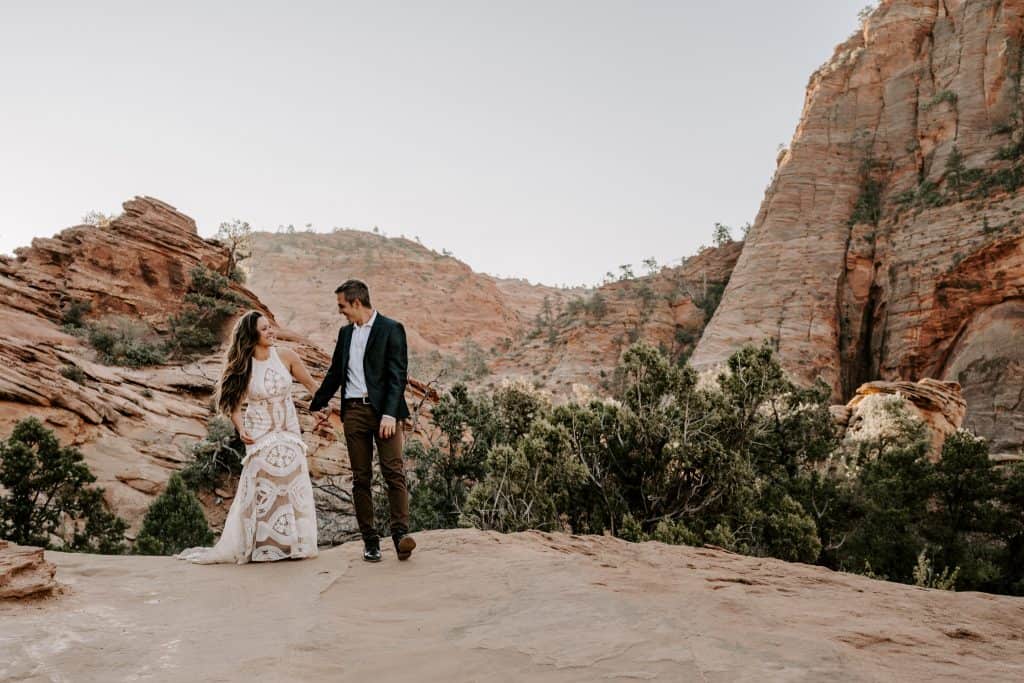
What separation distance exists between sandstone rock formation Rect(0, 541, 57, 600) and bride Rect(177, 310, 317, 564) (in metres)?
1.19

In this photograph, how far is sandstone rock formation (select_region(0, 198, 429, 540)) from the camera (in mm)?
13211

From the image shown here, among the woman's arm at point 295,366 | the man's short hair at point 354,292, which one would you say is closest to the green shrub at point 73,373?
the woman's arm at point 295,366

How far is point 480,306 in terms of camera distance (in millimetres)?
65500

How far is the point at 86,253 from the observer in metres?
21.8

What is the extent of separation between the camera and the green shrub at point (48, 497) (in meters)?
9.64

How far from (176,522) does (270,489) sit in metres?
6.92

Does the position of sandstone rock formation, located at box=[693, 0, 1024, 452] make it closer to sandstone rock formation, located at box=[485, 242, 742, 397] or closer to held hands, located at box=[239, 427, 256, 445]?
sandstone rock formation, located at box=[485, 242, 742, 397]

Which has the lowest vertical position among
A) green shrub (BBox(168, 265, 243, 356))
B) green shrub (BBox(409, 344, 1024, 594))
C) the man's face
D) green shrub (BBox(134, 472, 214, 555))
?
green shrub (BBox(134, 472, 214, 555))

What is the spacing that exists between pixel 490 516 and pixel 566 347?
1277 inches

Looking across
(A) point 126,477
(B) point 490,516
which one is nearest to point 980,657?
(B) point 490,516

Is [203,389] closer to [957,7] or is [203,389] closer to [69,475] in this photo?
[69,475]

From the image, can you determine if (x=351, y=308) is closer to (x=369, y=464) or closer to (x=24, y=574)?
(x=369, y=464)

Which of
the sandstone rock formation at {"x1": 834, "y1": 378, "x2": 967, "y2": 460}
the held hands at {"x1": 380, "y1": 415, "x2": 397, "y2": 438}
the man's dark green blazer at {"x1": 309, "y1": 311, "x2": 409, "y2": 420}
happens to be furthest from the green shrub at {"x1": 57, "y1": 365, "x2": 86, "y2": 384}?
the sandstone rock formation at {"x1": 834, "y1": 378, "x2": 967, "y2": 460}

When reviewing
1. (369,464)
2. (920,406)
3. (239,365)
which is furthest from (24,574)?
(920,406)
